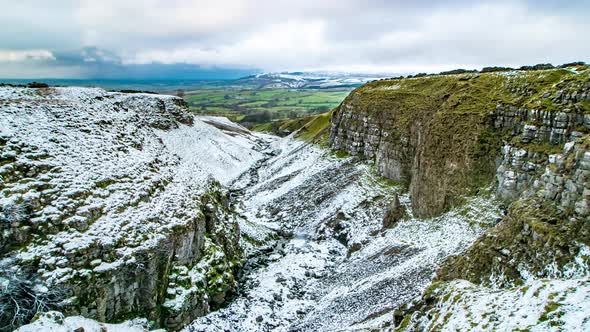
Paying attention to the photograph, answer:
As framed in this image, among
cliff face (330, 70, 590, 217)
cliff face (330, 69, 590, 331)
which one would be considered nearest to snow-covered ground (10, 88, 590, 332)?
cliff face (330, 69, 590, 331)

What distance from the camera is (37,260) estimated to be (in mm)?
22734

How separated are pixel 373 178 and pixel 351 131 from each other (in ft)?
42.8

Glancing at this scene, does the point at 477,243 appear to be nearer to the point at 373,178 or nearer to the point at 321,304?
the point at 321,304

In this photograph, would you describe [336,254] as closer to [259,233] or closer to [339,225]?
[339,225]

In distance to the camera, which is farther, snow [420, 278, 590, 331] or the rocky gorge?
the rocky gorge

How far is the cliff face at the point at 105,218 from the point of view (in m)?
23.4

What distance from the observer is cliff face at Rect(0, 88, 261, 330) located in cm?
2339

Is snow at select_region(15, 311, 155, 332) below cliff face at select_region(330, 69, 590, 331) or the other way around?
below

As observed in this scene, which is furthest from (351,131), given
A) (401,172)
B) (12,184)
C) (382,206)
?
(12,184)

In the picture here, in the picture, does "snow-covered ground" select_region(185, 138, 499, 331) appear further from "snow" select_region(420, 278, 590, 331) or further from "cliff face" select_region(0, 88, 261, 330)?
"snow" select_region(420, 278, 590, 331)

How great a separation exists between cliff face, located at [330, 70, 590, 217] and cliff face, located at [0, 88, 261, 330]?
73.0ft

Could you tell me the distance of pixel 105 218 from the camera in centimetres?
2708

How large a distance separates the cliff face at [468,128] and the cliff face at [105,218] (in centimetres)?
2226

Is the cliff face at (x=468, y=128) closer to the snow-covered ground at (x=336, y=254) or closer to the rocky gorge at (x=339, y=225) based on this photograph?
the rocky gorge at (x=339, y=225)
